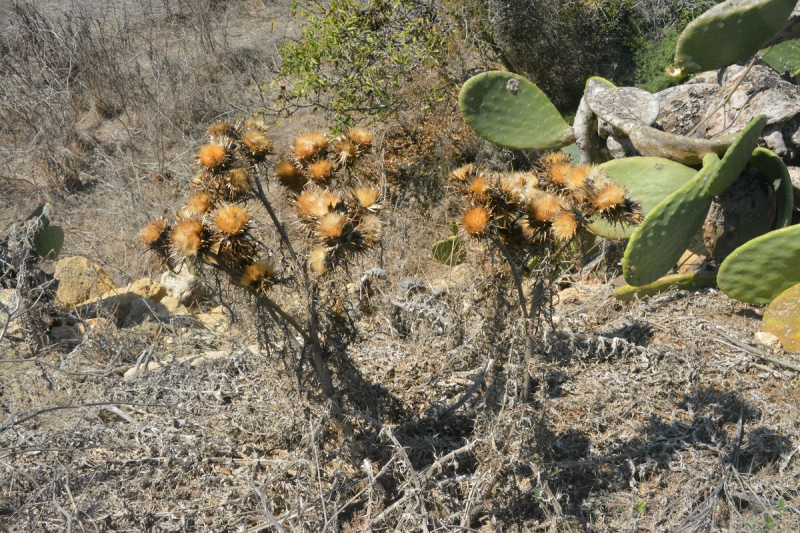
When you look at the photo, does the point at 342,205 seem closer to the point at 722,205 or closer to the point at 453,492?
the point at 453,492

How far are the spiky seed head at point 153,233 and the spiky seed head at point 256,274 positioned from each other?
29 cm

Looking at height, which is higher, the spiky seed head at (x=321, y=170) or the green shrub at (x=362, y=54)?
the spiky seed head at (x=321, y=170)

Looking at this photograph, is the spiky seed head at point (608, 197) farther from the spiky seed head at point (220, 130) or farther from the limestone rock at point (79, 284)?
the limestone rock at point (79, 284)

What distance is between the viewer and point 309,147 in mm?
2309

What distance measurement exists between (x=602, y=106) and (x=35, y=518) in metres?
3.50

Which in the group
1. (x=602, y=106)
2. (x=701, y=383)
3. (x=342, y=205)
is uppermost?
(x=342, y=205)

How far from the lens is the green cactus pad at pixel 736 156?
10.7 ft

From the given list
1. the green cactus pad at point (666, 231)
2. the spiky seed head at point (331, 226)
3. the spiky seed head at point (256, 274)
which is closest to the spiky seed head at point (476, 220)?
the spiky seed head at point (331, 226)

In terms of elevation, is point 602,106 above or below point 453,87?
above

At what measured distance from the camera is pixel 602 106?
4027mm

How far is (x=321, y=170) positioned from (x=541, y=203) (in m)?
0.72

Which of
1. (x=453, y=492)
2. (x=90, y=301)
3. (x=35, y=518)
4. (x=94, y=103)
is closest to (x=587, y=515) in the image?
(x=453, y=492)

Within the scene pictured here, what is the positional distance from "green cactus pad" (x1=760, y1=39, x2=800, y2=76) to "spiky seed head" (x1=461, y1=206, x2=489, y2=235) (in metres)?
3.66

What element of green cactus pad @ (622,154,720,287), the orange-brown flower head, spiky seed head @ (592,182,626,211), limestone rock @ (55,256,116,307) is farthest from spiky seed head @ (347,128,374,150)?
limestone rock @ (55,256,116,307)
